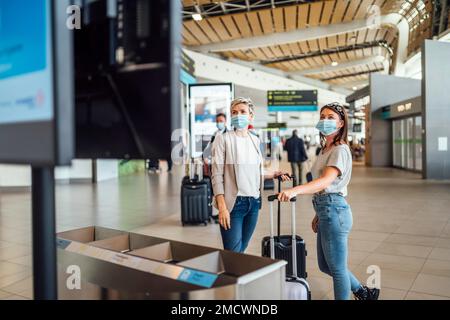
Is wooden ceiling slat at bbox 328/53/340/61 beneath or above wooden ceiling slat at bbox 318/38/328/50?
above

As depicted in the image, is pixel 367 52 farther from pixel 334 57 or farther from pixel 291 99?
Result: pixel 291 99

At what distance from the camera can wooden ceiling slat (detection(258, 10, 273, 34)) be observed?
16.6 meters

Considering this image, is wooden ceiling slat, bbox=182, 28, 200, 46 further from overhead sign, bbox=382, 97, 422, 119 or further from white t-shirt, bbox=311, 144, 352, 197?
white t-shirt, bbox=311, 144, 352, 197

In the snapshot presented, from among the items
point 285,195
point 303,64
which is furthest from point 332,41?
point 285,195

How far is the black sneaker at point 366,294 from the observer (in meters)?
3.13

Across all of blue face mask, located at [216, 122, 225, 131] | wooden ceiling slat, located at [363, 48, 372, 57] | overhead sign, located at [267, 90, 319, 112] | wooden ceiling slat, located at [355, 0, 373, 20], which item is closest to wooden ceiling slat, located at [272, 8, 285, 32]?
wooden ceiling slat, located at [355, 0, 373, 20]

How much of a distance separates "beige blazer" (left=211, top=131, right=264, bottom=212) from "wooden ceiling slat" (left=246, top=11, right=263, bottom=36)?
1454 centimetres

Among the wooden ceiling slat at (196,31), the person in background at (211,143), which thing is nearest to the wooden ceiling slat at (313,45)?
the wooden ceiling slat at (196,31)

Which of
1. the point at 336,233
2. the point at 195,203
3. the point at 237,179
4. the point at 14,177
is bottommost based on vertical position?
the point at 195,203

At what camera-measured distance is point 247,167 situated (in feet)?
10.1

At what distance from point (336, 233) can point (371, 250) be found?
252 centimetres

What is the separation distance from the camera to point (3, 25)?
1.13m

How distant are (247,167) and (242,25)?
1610cm
